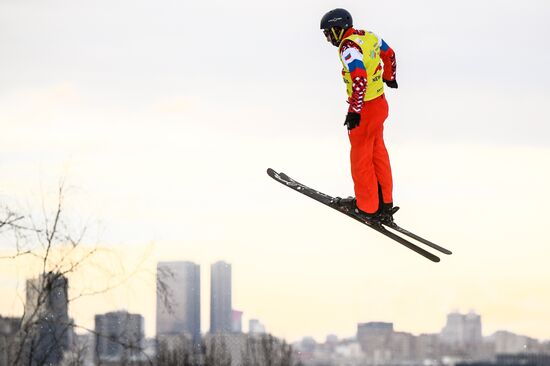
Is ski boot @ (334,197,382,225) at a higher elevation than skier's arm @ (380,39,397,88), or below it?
below

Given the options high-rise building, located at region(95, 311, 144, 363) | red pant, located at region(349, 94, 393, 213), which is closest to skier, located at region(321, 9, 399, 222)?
red pant, located at region(349, 94, 393, 213)

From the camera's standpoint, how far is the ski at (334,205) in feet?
36.8

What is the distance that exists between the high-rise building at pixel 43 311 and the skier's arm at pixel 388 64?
754 cm

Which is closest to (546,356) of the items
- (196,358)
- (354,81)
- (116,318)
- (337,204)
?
(337,204)

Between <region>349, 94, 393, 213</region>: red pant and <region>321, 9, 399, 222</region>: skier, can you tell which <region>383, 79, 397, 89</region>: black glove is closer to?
<region>321, 9, 399, 222</region>: skier

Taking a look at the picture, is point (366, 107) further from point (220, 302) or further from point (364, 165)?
point (220, 302)

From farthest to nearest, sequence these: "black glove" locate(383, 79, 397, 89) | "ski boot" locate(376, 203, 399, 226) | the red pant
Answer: "ski boot" locate(376, 203, 399, 226) → "black glove" locate(383, 79, 397, 89) → the red pant

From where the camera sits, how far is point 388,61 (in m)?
11.0

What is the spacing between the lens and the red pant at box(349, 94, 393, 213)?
10.7 meters

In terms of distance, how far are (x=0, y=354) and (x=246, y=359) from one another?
9.04 metres

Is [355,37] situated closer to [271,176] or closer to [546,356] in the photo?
[271,176]

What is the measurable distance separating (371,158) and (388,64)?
931 mm

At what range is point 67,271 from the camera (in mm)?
17984

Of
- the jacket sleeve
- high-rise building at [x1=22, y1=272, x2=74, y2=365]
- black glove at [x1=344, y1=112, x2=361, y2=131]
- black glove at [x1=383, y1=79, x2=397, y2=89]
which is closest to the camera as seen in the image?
black glove at [x1=344, y1=112, x2=361, y2=131]
